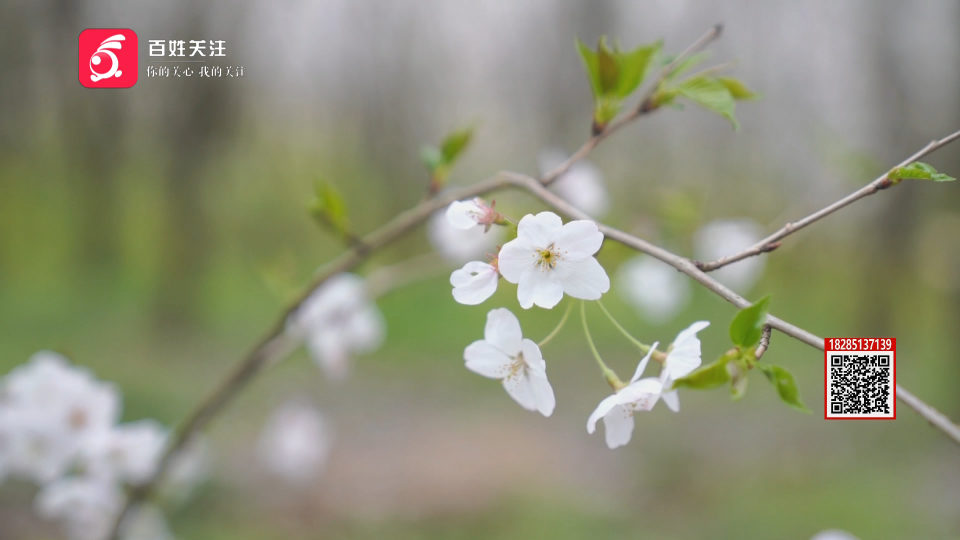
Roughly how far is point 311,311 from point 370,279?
0.10 m

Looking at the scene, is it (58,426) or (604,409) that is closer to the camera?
(604,409)

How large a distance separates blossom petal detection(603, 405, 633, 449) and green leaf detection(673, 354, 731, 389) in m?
0.09

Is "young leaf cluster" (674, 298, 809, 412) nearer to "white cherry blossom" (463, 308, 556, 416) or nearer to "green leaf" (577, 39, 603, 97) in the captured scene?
"white cherry blossom" (463, 308, 556, 416)

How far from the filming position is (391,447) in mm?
3395

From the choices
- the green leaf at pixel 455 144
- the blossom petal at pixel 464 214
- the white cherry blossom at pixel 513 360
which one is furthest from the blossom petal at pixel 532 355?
the green leaf at pixel 455 144

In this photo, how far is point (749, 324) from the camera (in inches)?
15.7

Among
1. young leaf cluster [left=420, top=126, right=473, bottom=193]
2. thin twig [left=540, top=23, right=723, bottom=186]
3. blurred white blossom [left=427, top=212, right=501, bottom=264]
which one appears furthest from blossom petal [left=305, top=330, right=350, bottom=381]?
Answer: thin twig [left=540, top=23, right=723, bottom=186]

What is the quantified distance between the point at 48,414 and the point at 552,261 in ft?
2.33

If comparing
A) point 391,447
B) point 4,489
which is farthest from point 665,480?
point 4,489

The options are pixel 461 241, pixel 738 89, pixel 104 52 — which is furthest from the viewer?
pixel 104 52

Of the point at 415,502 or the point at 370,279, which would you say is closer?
the point at 370,279

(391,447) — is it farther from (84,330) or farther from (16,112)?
(16,112)

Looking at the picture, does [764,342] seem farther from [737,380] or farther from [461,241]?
[461,241]

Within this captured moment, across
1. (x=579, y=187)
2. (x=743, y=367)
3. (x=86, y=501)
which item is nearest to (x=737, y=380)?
(x=743, y=367)
